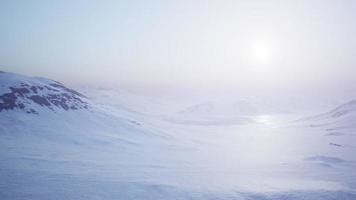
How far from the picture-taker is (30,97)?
52.8 metres

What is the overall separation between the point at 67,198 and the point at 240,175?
54.2ft

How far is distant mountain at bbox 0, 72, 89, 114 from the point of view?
4765 cm

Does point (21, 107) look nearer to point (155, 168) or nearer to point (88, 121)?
point (88, 121)

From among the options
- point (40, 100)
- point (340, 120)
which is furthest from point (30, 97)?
point (340, 120)

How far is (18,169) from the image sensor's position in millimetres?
22266

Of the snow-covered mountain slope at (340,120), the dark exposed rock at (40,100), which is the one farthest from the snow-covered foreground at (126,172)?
the snow-covered mountain slope at (340,120)

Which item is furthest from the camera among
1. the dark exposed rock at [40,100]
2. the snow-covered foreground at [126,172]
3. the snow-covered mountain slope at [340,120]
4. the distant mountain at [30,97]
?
the snow-covered mountain slope at [340,120]

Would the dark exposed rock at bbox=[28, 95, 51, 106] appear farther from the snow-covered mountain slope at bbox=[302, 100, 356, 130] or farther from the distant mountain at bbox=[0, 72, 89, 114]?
the snow-covered mountain slope at bbox=[302, 100, 356, 130]

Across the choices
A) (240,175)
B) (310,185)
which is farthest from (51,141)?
(310,185)

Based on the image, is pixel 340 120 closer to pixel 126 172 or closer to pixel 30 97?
pixel 126 172

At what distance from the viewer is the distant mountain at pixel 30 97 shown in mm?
47650

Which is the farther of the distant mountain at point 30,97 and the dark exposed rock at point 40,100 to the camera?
the dark exposed rock at point 40,100

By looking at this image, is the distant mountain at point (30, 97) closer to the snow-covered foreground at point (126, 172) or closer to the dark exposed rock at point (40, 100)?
the dark exposed rock at point (40, 100)

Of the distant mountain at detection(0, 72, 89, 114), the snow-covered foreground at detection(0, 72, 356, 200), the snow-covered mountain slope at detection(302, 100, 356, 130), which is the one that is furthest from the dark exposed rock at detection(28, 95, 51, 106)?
the snow-covered mountain slope at detection(302, 100, 356, 130)
